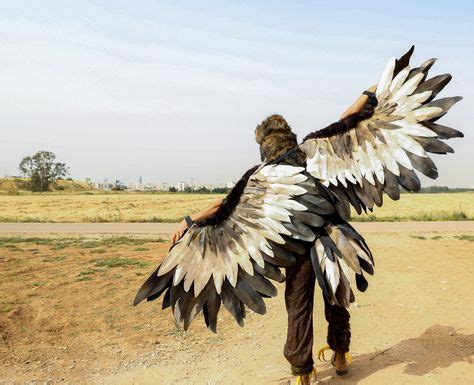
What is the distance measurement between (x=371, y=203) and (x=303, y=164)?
529 mm

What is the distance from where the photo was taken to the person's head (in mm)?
3391

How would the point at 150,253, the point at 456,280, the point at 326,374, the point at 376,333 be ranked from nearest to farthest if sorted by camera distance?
the point at 326,374
the point at 376,333
the point at 456,280
the point at 150,253

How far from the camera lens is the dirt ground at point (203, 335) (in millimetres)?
4316

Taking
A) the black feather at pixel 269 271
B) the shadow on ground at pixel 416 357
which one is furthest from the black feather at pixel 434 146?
the shadow on ground at pixel 416 357

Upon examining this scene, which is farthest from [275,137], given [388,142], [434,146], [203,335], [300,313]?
[203,335]

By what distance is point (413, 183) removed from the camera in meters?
2.96

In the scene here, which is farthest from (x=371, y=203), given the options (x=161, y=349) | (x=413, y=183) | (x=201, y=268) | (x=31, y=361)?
(x=31, y=361)

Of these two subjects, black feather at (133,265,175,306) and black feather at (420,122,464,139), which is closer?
black feather at (420,122,464,139)

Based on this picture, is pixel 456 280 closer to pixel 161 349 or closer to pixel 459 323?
pixel 459 323

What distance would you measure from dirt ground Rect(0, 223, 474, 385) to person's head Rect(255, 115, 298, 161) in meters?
2.04

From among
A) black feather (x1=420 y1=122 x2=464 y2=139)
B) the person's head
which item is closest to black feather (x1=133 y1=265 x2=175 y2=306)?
the person's head

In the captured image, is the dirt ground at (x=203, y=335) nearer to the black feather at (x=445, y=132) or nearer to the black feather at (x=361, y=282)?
the black feather at (x=361, y=282)

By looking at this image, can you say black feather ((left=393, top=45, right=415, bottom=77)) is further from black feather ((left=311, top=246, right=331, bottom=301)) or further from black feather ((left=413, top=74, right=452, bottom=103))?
black feather ((left=311, top=246, right=331, bottom=301))

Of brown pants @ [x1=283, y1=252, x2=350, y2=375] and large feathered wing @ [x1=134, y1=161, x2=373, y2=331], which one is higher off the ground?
large feathered wing @ [x1=134, y1=161, x2=373, y2=331]
